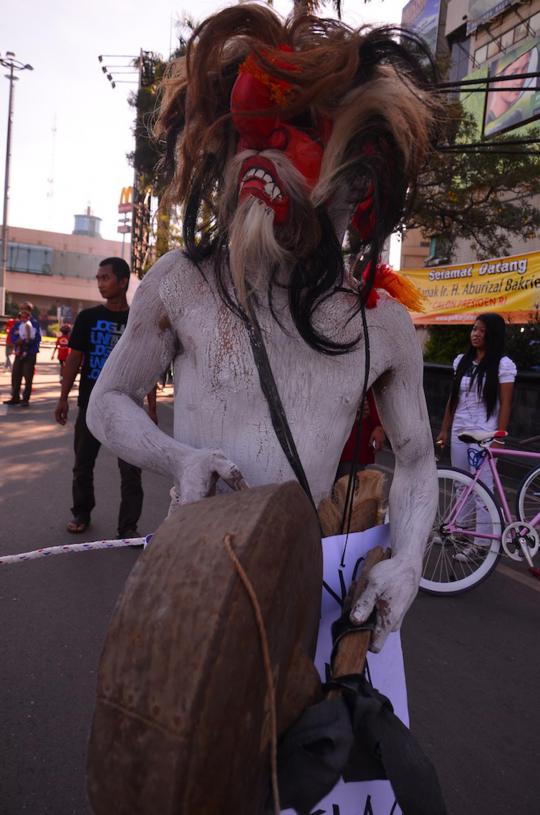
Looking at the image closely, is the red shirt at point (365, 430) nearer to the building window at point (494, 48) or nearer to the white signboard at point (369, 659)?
the white signboard at point (369, 659)

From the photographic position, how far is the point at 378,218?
1.36 meters

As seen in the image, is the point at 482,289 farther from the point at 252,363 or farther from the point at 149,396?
the point at 252,363

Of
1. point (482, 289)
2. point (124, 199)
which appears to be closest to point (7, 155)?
point (124, 199)

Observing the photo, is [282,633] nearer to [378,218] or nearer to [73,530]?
[378,218]

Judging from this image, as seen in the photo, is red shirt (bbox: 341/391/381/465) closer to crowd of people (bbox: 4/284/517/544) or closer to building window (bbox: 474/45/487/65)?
crowd of people (bbox: 4/284/517/544)

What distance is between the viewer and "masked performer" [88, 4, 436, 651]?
121 centimetres

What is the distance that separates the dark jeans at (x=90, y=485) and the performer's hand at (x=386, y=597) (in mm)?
3677

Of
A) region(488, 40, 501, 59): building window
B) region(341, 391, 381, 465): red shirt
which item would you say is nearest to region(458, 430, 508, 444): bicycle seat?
region(341, 391, 381, 465): red shirt

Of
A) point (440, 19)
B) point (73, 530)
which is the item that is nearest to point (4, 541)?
point (73, 530)

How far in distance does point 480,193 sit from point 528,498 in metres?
8.30

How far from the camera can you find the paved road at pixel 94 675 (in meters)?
2.27

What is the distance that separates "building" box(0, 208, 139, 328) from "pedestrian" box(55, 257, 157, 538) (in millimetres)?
55630

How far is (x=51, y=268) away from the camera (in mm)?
60188

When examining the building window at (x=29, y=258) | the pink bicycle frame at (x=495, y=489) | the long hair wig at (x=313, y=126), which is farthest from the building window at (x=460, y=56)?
the building window at (x=29, y=258)
